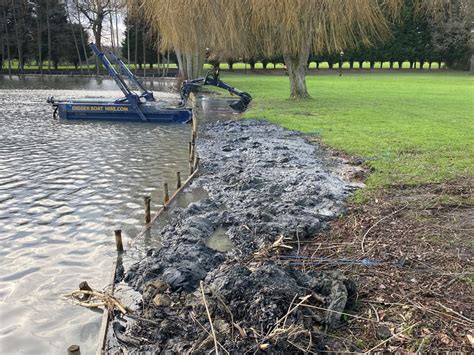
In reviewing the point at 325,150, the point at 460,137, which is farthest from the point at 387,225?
the point at 460,137

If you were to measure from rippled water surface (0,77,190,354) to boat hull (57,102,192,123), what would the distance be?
1444 millimetres

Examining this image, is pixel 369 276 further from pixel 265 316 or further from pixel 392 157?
pixel 392 157

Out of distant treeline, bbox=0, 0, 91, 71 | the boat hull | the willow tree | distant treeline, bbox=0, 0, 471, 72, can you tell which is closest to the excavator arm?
the boat hull

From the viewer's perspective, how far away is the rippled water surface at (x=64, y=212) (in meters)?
4.46

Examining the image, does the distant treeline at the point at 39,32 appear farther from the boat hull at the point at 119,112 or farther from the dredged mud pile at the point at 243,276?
the dredged mud pile at the point at 243,276

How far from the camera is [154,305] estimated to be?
4277 millimetres

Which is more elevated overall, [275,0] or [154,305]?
[275,0]

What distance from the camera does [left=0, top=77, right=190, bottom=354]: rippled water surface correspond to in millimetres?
4461

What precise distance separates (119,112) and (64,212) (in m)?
10.5

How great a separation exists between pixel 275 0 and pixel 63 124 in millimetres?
14717

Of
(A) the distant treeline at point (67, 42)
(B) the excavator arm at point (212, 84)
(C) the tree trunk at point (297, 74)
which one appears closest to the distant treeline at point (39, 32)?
(A) the distant treeline at point (67, 42)

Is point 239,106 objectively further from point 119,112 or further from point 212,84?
point 119,112

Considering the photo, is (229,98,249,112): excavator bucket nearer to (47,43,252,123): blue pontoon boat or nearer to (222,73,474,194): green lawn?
(222,73,474,194): green lawn

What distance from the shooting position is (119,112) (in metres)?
17.4
